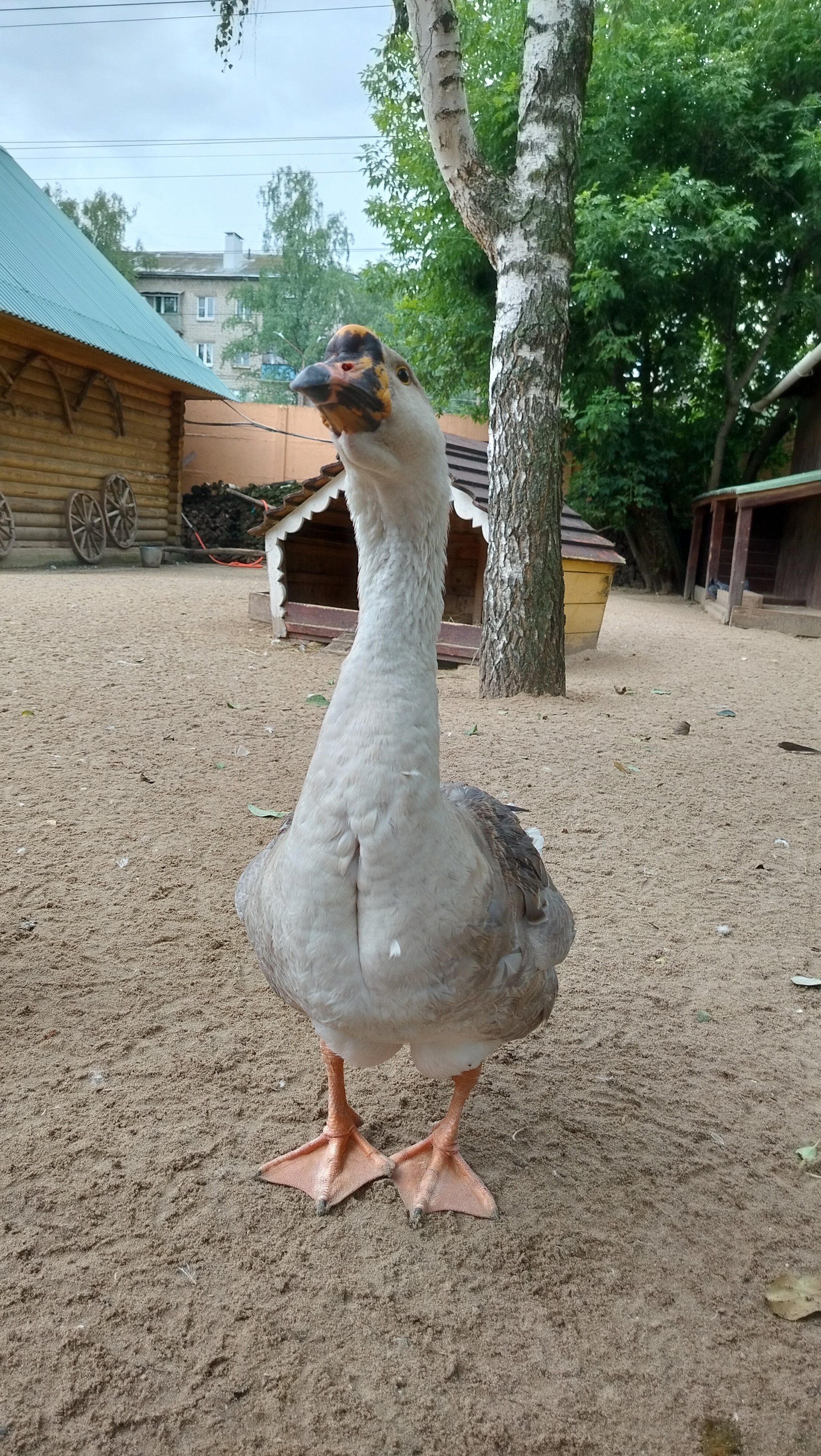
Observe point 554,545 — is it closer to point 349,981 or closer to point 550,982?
point 550,982

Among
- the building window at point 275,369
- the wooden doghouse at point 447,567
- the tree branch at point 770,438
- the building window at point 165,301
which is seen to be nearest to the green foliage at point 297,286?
the building window at point 275,369

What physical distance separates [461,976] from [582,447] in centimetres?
1940

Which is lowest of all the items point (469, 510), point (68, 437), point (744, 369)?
point (469, 510)

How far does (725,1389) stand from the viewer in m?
1.73

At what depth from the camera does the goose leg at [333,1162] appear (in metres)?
2.19

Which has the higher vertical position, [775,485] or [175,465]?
[175,465]

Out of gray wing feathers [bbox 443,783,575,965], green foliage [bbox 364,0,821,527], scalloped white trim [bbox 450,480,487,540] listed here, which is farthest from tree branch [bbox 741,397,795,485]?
gray wing feathers [bbox 443,783,575,965]

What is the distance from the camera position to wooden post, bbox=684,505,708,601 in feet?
62.2

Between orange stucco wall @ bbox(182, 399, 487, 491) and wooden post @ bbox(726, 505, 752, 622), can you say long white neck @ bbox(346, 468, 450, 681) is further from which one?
orange stucco wall @ bbox(182, 399, 487, 491)

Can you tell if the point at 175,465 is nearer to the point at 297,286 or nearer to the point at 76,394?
the point at 76,394

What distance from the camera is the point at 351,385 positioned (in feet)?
5.71

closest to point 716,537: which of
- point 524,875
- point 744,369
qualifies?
point 744,369

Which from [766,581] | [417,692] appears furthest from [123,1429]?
[766,581]

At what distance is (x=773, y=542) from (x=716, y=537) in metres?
→ 2.67
